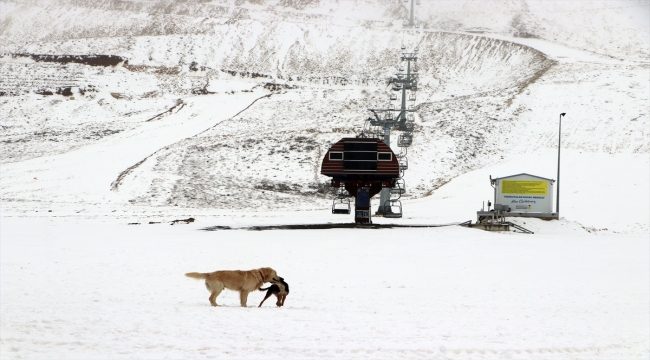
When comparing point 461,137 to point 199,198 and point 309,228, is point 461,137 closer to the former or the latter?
point 199,198

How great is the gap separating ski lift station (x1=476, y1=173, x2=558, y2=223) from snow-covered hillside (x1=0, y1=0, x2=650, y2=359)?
1.73 metres

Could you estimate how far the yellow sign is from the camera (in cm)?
4016

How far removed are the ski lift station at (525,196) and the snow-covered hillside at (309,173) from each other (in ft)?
5.69

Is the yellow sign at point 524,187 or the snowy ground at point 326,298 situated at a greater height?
the yellow sign at point 524,187

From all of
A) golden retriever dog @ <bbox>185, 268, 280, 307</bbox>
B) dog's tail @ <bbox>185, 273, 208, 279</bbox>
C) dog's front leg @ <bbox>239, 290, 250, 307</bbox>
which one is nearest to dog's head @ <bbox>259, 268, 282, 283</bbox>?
golden retriever dog @ <bbox>185, 268, 280, 307</bbox>

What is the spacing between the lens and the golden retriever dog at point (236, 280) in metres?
13.7

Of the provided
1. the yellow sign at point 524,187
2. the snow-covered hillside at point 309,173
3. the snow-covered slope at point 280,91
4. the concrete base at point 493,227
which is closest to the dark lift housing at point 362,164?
the snow-covered hillside at point 309,173

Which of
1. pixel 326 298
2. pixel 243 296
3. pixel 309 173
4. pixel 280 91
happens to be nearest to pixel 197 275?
pixel 243 296

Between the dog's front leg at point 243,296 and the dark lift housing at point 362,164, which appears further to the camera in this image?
the dark lift housing at point 362,164

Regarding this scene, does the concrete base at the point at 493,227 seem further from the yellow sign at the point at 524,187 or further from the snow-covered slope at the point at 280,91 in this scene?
the snow-covered slope at the point at 280,91

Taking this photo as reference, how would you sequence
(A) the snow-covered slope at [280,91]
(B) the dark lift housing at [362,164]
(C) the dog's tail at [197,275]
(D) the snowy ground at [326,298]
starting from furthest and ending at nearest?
(A) the snow-covered slope at [280,91]
(B) the dark lift housing at [362,164]
(C) the dog's tail at [197,275]
(D) the snowy ground at [326,298]

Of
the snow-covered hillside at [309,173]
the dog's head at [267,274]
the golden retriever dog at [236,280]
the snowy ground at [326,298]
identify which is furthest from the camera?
the dog's head at [267,274]

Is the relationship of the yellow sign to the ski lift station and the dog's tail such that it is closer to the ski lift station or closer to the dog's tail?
the ski lift station

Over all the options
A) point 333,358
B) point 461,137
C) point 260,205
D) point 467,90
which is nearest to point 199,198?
point 260,205
